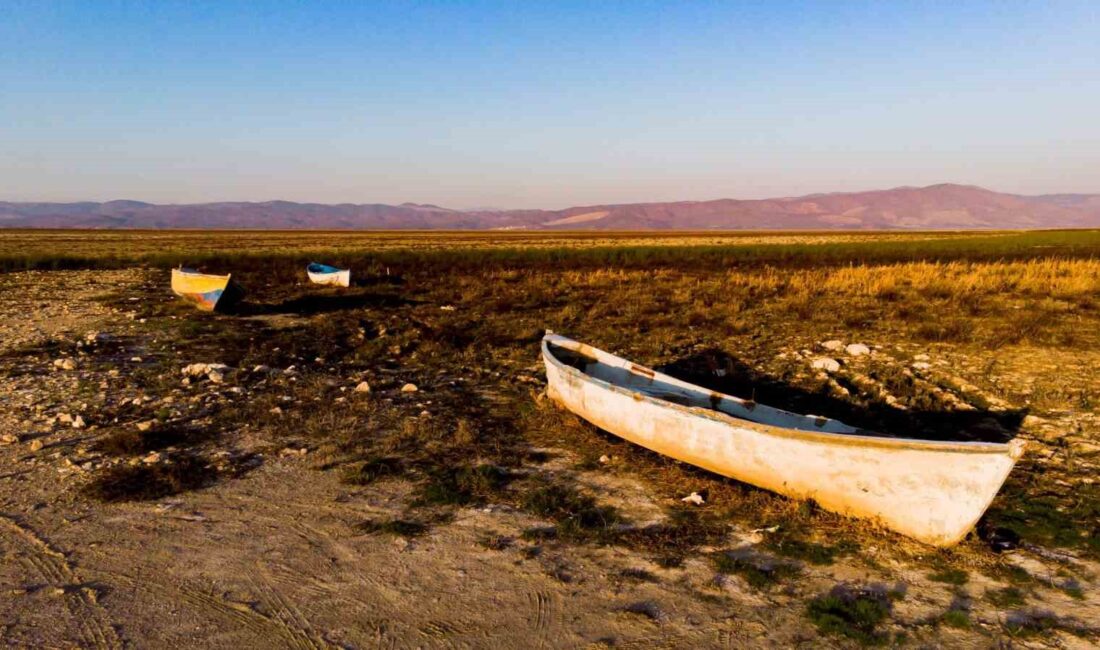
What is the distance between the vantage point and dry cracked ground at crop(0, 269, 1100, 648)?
4957 millimetres

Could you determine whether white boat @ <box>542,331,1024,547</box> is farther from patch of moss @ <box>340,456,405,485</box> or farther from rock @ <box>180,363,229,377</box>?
rock @ <box>180,363,229,377</box>

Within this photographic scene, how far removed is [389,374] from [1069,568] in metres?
10.3

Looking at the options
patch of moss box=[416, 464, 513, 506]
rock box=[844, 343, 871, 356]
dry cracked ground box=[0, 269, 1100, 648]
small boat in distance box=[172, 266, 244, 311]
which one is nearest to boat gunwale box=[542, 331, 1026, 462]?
dry cracked ground box=[0, 269, 1100, 648]

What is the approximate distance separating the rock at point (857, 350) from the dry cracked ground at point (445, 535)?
73.4 inches

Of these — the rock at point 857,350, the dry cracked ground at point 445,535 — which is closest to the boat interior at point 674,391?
the dry cracked ground at point 445,535

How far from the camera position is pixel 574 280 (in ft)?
90.8

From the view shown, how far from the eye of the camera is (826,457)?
21.1ft

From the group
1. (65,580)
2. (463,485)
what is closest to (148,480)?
(65,580)

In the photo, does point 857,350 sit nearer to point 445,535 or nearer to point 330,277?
point 445,535

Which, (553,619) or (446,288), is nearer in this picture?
(553,619)

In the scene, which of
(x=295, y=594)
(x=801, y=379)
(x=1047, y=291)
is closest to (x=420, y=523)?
(x=295, y=594)

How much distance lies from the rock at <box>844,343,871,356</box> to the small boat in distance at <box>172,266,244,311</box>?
16139 mm

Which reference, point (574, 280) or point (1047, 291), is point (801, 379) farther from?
point (574, 280)

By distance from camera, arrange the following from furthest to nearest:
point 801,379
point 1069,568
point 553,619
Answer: point 801,379 → point 1069,568 → point 553,619
